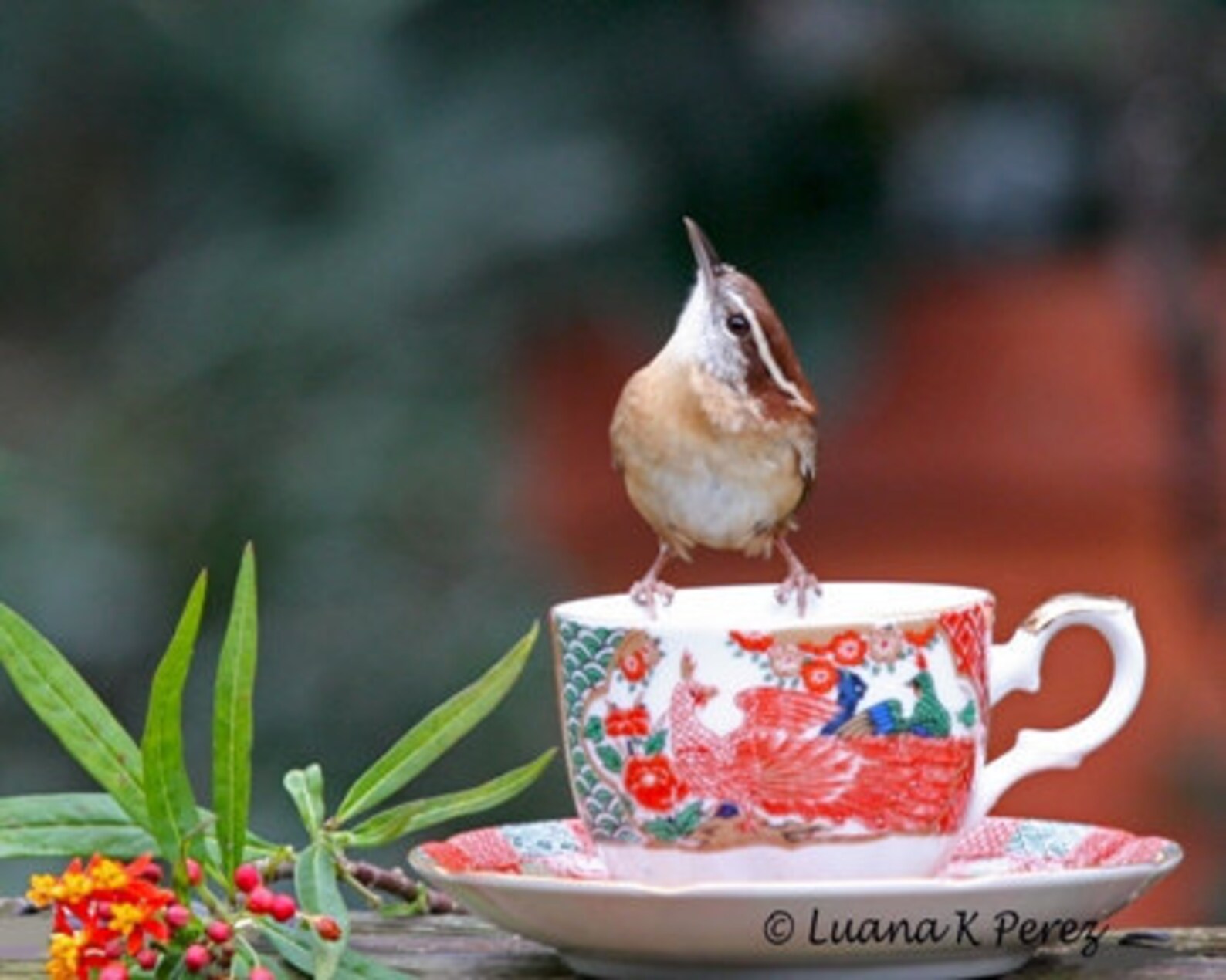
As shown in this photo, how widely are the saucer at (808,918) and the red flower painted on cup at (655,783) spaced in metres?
0.06

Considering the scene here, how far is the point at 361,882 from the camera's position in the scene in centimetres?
190

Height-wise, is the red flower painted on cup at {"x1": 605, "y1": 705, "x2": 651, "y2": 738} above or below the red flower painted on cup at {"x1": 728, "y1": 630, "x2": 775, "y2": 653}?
below

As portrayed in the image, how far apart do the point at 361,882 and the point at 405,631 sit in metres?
1.62

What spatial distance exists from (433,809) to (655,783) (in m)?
0.12

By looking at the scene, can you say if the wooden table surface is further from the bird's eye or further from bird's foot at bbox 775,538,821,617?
the bird's eye

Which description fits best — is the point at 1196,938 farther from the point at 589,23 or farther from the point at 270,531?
the point at 589,23

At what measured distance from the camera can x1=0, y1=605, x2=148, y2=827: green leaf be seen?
170cm

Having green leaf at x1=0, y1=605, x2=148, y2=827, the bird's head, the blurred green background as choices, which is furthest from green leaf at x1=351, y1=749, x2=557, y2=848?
the blurred green background

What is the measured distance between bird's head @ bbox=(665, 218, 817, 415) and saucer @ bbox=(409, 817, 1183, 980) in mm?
→ 275

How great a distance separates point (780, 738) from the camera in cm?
166

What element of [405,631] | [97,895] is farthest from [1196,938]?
[405,631]

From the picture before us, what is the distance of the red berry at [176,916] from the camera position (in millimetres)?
1597

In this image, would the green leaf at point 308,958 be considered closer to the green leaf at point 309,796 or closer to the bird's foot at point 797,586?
the green leaf at point 309,796

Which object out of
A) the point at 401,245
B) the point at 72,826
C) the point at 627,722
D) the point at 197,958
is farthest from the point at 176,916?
the point at 401,245
